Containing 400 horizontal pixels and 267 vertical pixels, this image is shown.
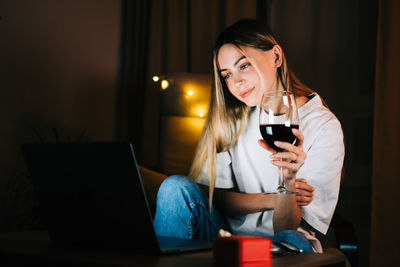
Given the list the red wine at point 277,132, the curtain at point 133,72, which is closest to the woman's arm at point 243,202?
the red wine at point 277,132

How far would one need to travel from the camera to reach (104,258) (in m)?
0.74

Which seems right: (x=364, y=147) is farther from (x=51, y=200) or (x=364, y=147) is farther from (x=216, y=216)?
(x=51, y=200)

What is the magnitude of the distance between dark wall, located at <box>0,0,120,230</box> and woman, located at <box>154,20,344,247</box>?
1048 millimetres

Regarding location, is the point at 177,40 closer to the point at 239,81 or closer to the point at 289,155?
the point at 239,81

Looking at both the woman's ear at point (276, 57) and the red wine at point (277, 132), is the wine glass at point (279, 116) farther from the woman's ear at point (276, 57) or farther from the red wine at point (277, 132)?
the woman's ear at point (276, 57)

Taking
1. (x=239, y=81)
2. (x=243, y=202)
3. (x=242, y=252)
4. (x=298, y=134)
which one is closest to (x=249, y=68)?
(x=239, y=81)

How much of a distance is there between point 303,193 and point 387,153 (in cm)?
78

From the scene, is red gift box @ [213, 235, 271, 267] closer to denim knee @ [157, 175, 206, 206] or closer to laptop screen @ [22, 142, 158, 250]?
laptop screen @ [22, 142, 158, 250]

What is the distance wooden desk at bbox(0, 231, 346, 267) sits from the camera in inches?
27.8

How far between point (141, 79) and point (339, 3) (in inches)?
51.2

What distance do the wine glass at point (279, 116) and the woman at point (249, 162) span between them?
0.03m

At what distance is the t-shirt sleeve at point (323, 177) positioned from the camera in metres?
1.41

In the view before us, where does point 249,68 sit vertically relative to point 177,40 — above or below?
below

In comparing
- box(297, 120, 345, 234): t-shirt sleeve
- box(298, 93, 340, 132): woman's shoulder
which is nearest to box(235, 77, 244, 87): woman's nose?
box(298, 93, 340, 132): woman's shoulder
